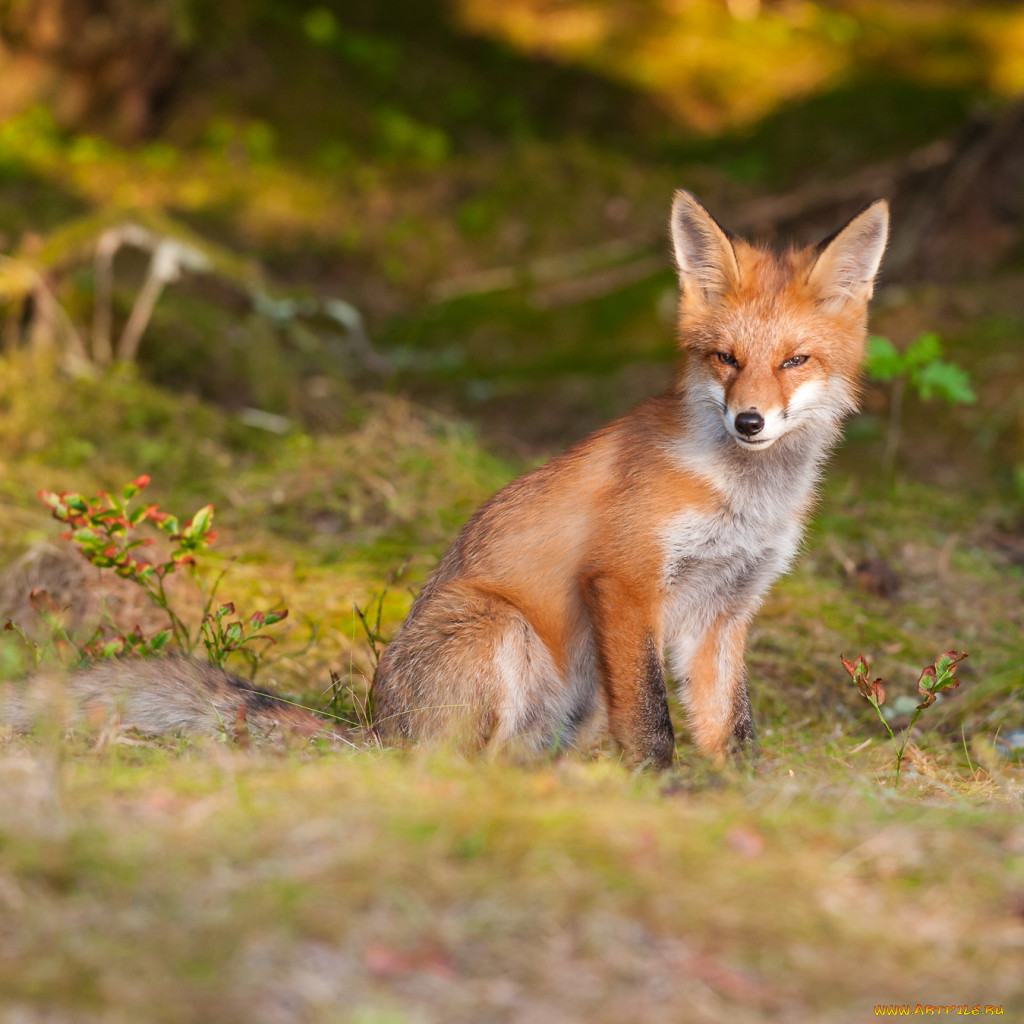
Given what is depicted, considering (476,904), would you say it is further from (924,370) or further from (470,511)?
(924,370)

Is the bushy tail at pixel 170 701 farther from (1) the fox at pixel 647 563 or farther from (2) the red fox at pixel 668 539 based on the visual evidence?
(2) the red fox at pixel 668 539

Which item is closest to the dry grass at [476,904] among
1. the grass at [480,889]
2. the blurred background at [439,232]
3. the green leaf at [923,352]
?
the grass at [480,889]

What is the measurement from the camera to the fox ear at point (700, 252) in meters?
3.91

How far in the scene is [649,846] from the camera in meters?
2.27

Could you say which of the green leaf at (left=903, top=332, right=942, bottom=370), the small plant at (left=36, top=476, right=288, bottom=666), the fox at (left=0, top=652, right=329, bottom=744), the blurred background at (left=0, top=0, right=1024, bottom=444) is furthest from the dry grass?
Answer: the blurred background at (left=0, top=0, right=1024, bottom=444)

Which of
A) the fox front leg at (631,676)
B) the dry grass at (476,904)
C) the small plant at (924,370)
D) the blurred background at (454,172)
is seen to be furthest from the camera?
the blurred background at (454,172)

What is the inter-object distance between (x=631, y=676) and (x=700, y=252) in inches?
63.5

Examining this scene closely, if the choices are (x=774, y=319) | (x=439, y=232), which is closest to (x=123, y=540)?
(x=774, y=319)

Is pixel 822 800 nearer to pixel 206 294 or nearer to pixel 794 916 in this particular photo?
pixel 794 916

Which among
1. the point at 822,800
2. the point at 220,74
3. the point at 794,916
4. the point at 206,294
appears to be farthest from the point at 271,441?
the point at 220,74

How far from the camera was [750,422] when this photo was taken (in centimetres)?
350

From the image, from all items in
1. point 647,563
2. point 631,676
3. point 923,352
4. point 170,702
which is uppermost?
point 923,352

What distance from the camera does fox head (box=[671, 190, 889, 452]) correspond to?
3.69 metres

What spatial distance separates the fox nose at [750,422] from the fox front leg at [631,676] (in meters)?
0.67
